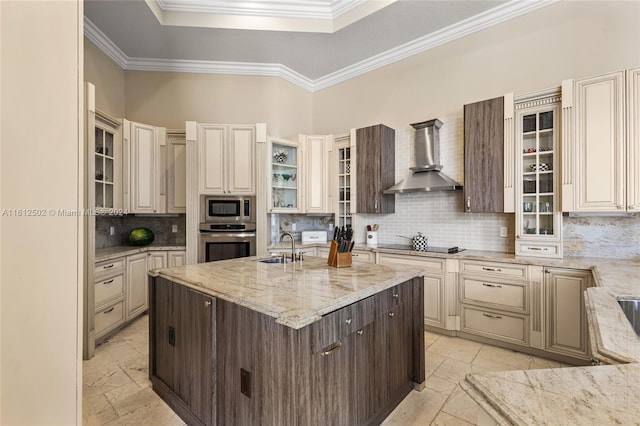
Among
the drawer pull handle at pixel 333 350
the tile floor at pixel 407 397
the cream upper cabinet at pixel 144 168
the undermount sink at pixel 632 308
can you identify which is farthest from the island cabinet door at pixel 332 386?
the cream upper cabinet at pixel 144 168

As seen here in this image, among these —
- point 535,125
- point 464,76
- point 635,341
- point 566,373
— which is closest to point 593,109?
point 535,125

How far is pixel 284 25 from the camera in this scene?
12.6 ft

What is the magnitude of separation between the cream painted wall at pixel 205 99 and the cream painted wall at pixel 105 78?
0.13 meters

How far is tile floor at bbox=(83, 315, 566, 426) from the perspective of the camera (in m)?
2.00

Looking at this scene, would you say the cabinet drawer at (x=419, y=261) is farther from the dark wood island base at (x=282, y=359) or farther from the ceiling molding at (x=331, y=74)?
the ceiling molding at (x=331, y=74)

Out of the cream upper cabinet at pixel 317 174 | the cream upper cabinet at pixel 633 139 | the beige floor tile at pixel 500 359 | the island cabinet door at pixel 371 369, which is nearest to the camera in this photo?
the island cabinet door at pixel 371 369

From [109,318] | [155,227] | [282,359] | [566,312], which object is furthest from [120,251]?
[566,312]

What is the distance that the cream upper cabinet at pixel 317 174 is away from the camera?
4.62 metres

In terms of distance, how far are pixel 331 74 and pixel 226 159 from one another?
2.33 m

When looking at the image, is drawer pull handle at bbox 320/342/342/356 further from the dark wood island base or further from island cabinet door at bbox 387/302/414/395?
island cabinet door at bbox 387/302/414/395

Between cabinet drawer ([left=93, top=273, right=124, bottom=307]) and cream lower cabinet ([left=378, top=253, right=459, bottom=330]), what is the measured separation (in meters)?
3.38

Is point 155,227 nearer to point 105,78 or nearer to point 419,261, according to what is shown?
point 105,78

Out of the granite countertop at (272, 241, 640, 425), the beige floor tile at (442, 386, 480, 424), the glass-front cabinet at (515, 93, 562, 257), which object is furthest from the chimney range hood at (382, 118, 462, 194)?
the granite countertop at (272, 241, 640, 425)

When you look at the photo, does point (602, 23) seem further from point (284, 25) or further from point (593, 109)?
point (284, 25)
